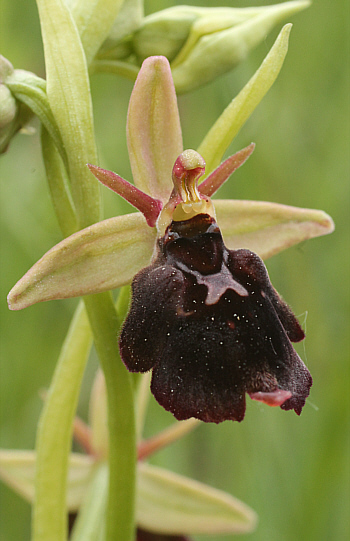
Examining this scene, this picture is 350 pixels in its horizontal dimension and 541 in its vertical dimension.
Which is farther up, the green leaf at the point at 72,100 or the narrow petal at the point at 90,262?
the green leaf at the point at 72,100

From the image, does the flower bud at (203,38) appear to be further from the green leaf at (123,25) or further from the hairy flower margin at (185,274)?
the hairy flower margin at (185,274)

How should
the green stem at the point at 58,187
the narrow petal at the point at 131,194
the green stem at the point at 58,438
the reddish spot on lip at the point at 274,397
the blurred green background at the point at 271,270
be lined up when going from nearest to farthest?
the reddish spot on lip at the point at 274,397
the narrow petal at the point at 131,194
the green stem at the point at 58,187
the green stem at the point at 58,438
the blurred green background at the point at 271,270

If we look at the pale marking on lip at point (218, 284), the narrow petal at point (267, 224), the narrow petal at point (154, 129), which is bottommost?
the pale marking on lip at point (218, 284)

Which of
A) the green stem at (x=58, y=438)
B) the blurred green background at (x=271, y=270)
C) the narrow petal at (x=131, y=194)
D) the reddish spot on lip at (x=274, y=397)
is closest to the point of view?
the reddish spot on lip at (x=274, y=397)

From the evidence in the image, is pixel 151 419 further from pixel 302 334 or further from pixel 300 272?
pixel 302 334

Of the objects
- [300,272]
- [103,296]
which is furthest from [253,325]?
[300,272]

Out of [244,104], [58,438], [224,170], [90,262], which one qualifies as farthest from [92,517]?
[244,104]

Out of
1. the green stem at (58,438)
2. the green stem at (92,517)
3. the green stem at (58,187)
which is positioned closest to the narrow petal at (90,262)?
the green stem at (58,187)

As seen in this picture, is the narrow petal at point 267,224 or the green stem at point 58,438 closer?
the narrow petal at point 267,224
